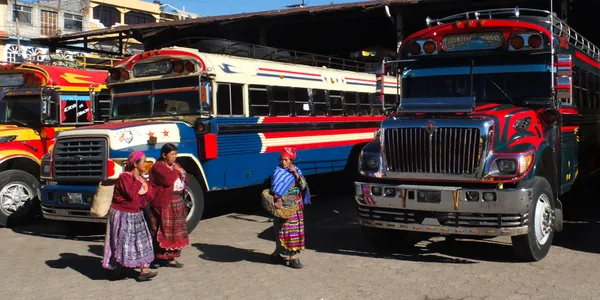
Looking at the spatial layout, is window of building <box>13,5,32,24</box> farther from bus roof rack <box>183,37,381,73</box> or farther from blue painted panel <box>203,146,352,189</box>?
blue painted panel <box>203,146,352,189</box>

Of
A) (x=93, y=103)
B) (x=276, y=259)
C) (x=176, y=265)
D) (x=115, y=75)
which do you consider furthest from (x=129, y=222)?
(x=93, y=103)

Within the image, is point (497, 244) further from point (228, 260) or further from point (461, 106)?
point (228, 260)

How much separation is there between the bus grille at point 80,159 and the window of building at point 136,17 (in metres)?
46.9

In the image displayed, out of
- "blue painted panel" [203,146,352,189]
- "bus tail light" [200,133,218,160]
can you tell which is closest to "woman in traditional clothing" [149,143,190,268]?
"bus tail light" [200,133,218,160]

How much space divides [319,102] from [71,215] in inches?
202

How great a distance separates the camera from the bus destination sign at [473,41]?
7254 millimetres

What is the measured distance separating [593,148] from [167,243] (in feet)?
20.9

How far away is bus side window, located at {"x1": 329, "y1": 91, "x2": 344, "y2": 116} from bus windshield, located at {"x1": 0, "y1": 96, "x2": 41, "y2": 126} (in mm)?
5257

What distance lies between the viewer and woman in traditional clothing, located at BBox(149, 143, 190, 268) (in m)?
6.34

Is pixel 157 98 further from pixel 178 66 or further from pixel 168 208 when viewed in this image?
pixel 168 208

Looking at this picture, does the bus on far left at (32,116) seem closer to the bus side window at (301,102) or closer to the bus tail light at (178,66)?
the bus tail light at (178,66)

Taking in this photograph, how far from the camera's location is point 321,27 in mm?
21969

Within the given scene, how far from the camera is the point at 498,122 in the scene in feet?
20.4

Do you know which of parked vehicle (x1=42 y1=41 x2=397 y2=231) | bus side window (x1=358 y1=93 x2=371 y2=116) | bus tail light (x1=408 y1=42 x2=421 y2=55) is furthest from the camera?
bus side window (x1=358 y1=93 x2=371 y2=116)
